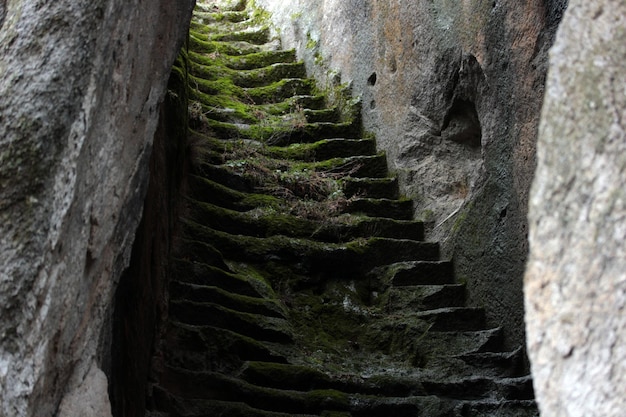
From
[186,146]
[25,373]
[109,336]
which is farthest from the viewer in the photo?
[186,146]

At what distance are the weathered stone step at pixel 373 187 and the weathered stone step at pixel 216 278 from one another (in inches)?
65.7

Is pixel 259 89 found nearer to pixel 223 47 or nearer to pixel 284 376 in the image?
pixel 223 47

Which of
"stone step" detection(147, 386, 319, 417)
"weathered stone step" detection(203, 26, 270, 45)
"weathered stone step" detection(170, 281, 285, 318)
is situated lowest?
"stone step" detection(147, 386, 319, 417)

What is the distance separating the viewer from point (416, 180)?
730 centimetres

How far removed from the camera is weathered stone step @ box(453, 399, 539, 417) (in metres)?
4.79

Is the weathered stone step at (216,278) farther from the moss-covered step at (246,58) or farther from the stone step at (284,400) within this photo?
the moss-covered step at (246,58)

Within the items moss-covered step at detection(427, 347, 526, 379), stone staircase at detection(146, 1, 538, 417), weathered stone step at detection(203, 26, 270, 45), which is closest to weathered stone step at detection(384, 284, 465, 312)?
stone staircase at detection(146, 1, 538, 417)

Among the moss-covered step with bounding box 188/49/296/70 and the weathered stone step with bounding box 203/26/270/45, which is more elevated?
the weathered stone step with bounding box 203/26/270/45

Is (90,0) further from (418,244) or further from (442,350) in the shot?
(418,244)

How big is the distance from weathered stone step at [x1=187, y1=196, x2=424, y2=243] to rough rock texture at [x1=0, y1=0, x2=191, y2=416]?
10.9 ft

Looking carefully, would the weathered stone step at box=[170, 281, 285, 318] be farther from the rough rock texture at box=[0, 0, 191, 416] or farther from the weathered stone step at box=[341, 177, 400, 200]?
the rough rock texture at box=[0, 0, 191, 416]

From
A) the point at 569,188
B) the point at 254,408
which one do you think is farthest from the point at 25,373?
the point at 254,408

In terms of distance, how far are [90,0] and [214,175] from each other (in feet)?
14.3

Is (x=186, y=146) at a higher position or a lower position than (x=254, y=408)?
higher
